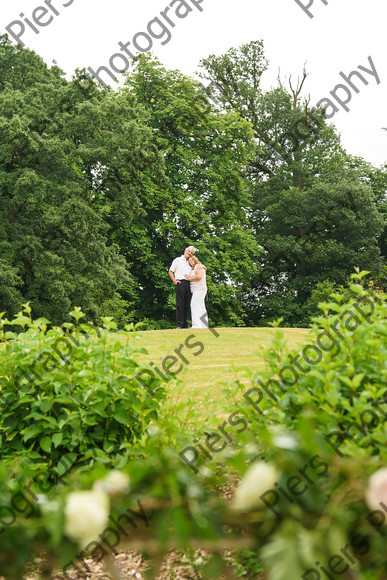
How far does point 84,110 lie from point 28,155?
2.41m

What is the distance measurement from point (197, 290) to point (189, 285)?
0.82 feet

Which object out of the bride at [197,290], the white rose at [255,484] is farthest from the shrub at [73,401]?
the bride at [197,290]

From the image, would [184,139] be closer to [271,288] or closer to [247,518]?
[271,288]

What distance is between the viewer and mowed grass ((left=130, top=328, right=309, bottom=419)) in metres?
5.71

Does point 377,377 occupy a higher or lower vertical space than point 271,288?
higher

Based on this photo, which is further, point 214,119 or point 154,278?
point 214,119

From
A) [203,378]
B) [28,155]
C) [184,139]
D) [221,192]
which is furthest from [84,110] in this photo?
[203,378]

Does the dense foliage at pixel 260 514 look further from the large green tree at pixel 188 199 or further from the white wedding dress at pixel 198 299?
the large green tree at pixel 188 199

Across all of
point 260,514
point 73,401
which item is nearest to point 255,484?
point 260,514

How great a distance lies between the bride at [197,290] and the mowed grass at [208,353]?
1172 millimetres

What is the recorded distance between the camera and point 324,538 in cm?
92

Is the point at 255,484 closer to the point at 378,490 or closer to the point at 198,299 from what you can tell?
the point at 378,490

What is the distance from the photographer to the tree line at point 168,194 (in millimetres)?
17547

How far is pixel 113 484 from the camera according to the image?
1041 millimetres
